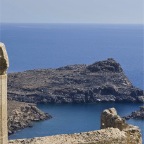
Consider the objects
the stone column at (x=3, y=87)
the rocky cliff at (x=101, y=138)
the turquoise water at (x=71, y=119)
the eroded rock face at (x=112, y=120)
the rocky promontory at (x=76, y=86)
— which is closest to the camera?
the stone column at (x=3, y=87)

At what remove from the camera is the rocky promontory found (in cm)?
10831

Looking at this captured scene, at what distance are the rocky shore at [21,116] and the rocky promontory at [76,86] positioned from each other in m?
11.8

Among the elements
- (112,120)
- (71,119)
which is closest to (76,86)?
(71,119)

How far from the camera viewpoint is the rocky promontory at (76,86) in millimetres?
108312

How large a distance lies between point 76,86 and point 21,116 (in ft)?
96.3

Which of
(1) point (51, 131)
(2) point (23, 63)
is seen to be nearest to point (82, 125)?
(1) point (51, 131)

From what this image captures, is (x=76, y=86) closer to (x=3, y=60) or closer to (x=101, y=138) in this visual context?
(x=101, y=138)

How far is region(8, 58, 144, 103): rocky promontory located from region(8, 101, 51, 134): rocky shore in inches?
464

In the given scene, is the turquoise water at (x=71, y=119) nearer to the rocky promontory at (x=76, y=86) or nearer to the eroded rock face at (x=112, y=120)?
the rocky promontory at (x=76, y=86)

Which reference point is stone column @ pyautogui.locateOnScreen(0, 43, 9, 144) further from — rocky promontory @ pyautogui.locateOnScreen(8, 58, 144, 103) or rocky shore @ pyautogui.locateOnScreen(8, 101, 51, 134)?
rocky promontory @ pyautogui.locateOnScreen(8, 58, 144, 103)

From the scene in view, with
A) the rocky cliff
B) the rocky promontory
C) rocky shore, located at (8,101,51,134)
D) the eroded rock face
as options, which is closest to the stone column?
the rocky cliff

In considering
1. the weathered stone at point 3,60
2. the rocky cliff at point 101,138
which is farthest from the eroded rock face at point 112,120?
the weathered stone at point 3,60

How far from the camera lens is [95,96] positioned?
362 ft

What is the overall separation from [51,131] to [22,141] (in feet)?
230
